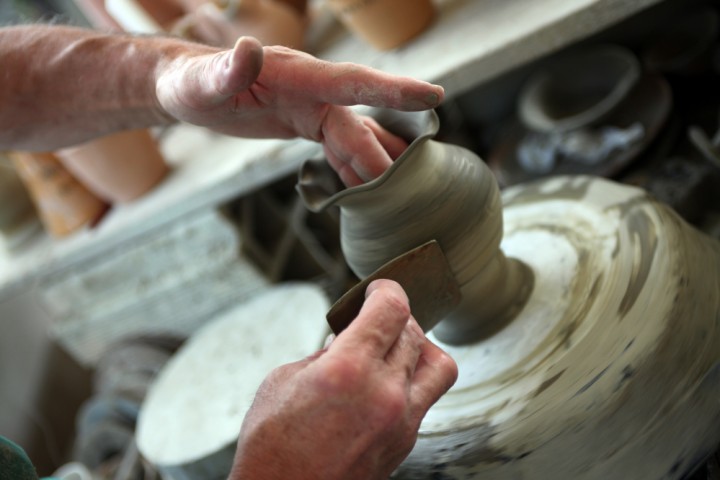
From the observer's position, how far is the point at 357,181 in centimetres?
102

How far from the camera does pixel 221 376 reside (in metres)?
1.69

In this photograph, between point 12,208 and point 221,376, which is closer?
point 221,376

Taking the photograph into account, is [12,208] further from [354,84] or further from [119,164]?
[354,84]

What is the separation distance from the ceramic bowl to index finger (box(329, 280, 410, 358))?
1.05m

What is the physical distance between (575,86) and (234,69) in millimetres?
1330

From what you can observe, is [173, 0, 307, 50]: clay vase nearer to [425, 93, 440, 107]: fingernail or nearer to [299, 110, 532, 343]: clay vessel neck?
[299, 110, 532, 343]: clay vessel neck

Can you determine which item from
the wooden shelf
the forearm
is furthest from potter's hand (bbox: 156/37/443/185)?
the wooden shelf

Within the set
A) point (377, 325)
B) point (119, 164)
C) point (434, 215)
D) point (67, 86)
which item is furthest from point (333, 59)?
point (377, 325)

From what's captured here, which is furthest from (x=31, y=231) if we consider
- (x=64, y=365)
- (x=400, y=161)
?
(x=400, y=161)

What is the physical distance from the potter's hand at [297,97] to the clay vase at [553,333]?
0.18ft

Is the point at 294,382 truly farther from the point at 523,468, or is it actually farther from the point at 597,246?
the point at 597,246

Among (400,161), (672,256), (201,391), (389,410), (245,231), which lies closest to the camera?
(389,410)

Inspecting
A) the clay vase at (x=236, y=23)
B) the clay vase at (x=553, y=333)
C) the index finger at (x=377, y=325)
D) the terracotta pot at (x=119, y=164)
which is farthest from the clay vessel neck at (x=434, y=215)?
the terracotta pot at (x=119, y=164)

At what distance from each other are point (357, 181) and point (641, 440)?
51cm
